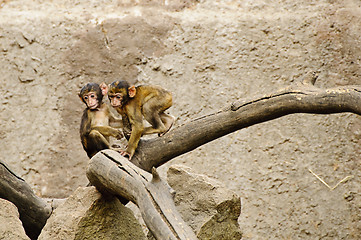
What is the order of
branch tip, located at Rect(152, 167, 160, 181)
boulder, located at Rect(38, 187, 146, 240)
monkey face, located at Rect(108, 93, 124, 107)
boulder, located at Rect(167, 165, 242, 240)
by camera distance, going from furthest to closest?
monkey face, located at Rect(108, 93, 124, 107), boulder, located at Rect(167, 165, 242, 240), boulder, located at Rect(38, 187, 146, 240), branch tip, located at Rect(152, 167, 160, 181)

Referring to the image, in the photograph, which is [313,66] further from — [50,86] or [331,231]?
[50,86]

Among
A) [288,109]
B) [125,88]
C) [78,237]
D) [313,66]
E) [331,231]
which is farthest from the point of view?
[313,66]

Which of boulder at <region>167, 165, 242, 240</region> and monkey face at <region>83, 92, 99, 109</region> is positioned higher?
monkey face at <region>83, 92, 99, 109</region>

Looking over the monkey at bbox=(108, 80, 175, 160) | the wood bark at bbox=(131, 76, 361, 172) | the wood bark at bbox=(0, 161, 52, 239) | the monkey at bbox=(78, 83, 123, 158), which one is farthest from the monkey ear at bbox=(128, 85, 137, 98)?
the wood bark at bbox=(0, 161, 52, 239)

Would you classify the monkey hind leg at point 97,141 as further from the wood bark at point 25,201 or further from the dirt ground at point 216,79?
the dirt ground at point 216,79

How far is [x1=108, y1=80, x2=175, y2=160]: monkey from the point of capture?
17.5 feet

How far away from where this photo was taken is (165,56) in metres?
7.66

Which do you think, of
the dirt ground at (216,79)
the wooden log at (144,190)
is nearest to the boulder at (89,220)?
the wooden log at (144,190)

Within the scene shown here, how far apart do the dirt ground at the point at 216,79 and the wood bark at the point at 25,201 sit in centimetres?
199

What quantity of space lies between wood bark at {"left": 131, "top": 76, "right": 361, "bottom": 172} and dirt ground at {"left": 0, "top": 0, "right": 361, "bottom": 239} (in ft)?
6.81

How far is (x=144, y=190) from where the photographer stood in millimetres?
3973

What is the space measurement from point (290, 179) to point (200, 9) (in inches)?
98.0

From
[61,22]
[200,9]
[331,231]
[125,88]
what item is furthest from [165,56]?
[331,231]

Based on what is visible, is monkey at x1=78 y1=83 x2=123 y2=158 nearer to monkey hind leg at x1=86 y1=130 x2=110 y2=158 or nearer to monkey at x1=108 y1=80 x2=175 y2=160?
monkey hind leg at x1=86 y1=130 x2=110 y2=158
